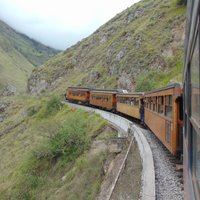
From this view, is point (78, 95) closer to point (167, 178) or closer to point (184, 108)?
point (167, 178)

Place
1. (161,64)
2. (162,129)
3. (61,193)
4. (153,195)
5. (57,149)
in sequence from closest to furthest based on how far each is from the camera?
(153,195) → (162,129) → (61,193) → (57,149) → (161,64)

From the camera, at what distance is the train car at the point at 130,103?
24.8m

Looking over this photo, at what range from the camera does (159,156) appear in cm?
1450

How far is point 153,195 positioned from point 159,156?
5377 mm

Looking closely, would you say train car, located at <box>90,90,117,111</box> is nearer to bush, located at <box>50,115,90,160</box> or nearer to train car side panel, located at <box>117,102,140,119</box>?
train car side panel, located at <box>117,102,140,119</box>

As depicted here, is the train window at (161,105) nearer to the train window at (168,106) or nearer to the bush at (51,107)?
the train window at (168,106)

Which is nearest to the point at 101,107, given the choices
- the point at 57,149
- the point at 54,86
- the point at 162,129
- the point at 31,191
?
the point at 57,149

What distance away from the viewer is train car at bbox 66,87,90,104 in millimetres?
51741

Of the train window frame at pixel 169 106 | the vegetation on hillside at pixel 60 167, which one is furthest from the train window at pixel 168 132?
the vegetation on hillside at pixel 60 167

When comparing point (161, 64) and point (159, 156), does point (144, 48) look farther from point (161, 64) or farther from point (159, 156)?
point (159, 156)

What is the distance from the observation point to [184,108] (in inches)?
290

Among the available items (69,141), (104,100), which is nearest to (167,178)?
(69,141)

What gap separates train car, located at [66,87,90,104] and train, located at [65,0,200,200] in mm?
11413

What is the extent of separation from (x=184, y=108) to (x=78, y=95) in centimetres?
4956
